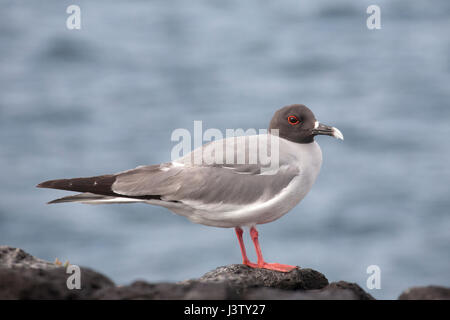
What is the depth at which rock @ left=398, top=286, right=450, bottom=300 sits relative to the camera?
660cm

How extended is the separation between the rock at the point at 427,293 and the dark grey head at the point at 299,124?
2.64 metres

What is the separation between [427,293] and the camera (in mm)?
6688

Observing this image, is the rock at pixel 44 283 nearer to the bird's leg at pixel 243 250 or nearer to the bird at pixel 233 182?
the bird at pixel 233 182

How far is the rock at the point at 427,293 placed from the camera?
6.60 metres

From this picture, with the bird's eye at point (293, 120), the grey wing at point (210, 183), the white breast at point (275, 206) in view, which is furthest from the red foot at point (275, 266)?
the bird's eye at point (293, 120)

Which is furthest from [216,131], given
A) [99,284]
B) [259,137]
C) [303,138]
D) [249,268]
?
[99,284]

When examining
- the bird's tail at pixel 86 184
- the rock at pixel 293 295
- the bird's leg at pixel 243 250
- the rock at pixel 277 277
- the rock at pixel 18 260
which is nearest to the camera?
the rock at pixel 293 295

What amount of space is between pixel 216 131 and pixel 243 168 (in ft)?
2.27

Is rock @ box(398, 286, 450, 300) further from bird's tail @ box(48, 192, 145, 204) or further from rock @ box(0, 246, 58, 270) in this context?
rock @ box(0, 246, 58, 270)

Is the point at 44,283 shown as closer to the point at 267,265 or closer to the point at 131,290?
the point at 131,290

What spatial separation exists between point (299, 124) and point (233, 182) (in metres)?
1.19

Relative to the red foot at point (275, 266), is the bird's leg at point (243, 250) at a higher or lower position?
higher

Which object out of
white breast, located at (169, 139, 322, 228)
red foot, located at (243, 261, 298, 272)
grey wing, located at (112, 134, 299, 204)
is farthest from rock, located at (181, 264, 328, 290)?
grey wing, located at (112, 134, 299, 204)

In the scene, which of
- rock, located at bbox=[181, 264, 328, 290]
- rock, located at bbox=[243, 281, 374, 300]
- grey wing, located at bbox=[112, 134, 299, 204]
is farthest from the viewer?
grey wing, located at bbox=[112, 134, 299, 204]
